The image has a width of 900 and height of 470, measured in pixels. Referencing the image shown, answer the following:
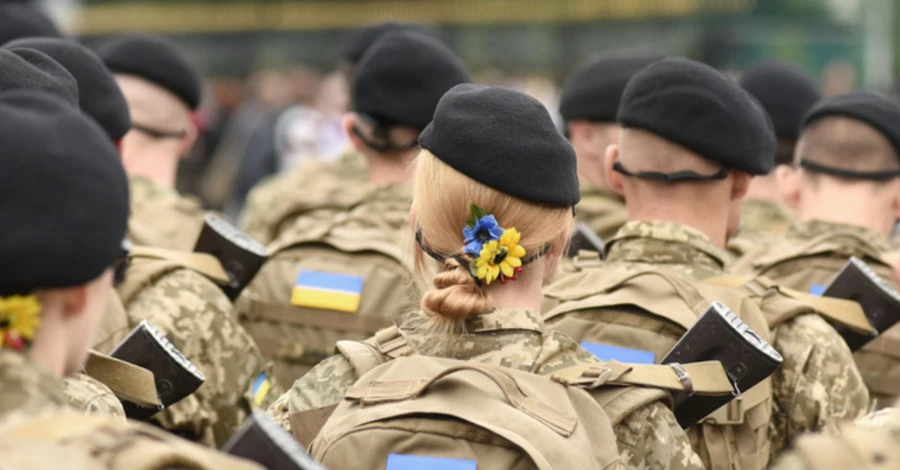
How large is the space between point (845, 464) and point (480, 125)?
1260mm

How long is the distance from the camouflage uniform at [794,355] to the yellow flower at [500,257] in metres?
1.16

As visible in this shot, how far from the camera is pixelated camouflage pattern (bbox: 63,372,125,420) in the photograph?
3.08m

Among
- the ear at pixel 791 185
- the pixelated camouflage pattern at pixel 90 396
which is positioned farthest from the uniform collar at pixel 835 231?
the pixelated camouflage pattern at pixel 90 396

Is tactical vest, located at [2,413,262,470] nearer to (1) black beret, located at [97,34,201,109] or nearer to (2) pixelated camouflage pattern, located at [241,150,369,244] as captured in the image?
(2) pixelated camouflage pattern, located at [241,150,369,244]

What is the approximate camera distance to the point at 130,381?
3459mm

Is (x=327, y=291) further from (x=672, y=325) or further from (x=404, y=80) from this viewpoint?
(x=672, y=325)

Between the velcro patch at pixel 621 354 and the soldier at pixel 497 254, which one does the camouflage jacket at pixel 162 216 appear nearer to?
the velcro patch at pixel 621 354

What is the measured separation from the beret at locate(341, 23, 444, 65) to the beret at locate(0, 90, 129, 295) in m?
5.50

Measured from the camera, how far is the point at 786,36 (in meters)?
15.9

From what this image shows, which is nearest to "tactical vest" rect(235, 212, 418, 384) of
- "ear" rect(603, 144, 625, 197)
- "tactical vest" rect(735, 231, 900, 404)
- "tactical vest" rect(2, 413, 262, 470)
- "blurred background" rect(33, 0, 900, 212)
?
"ear" rect(603, 144, 625, 197)

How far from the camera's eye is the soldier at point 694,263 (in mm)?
3803

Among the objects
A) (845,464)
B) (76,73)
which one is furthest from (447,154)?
(76,73)

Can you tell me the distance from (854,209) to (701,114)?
4.14ft

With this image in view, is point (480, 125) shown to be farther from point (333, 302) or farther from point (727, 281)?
point (333, 302)
